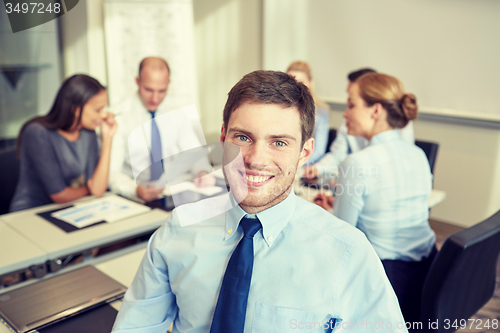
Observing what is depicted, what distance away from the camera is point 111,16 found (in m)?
3.94

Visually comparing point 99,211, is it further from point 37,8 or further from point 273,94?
point 273,94

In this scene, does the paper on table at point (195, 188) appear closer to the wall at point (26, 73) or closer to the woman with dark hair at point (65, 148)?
the woman with dark hair at point (65, 148)

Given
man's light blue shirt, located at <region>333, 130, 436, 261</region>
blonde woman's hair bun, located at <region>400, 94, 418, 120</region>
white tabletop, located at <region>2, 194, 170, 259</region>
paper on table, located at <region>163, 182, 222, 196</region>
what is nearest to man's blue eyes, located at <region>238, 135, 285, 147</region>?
paper on table, located at <region>163, 182, 222, 196</region>

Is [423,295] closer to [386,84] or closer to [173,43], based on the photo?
[386,84]

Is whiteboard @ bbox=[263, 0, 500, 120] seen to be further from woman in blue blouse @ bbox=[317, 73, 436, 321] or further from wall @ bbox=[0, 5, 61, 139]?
wall @ bbox=[0, 5, 61, 139]

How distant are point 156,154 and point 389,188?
1.02 meters

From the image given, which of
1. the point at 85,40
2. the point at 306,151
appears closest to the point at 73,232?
the point at 306,151

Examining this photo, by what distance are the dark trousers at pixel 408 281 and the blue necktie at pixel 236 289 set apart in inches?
32.4

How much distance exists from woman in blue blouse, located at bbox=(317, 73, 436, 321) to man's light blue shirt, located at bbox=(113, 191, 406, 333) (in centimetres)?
75

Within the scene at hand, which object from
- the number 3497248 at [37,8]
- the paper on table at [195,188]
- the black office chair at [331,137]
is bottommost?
the black office chair at [331,137]

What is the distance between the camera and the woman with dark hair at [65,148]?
2191 mm

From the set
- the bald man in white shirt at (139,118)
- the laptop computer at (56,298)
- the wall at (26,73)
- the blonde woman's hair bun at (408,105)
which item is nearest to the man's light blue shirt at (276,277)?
the laptop computer at (56,298)

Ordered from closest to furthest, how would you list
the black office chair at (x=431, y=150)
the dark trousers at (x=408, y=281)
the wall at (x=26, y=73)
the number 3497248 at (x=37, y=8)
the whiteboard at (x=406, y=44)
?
the number 3497248 at (x=37, y=8)
the dark trousers at (x=408, y=281)
the black office chair at (x=431, y=150)
the whiteboard at (x=406, y=44)
the wall at (x=26, y=73)

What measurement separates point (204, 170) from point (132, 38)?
3.10 m
